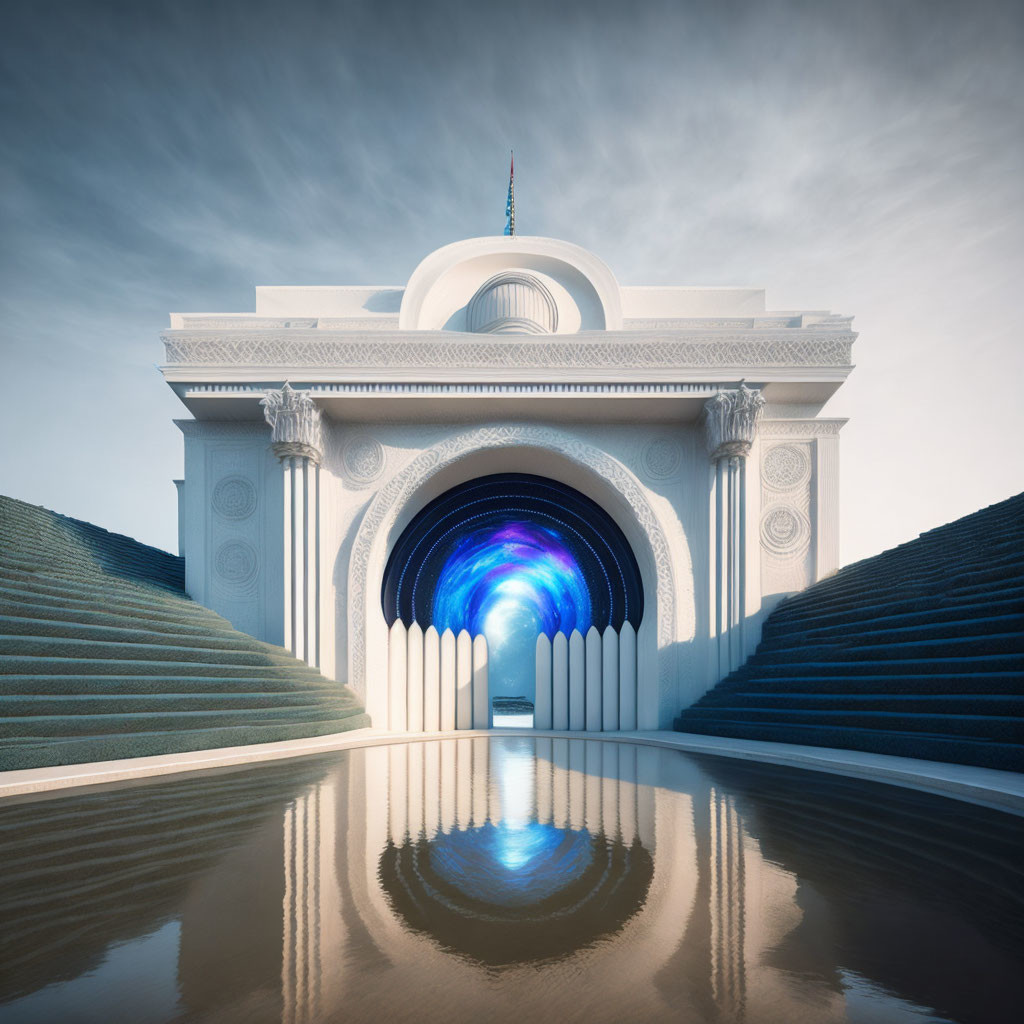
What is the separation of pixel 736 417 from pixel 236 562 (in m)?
7.72

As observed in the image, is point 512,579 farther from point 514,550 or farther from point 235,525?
point 235,525

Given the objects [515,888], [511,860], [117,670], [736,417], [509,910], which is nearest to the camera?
[509,910]

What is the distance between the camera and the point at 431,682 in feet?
28.8

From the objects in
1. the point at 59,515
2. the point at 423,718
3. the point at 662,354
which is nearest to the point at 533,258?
the point at 662,354

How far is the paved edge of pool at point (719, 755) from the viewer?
3787 millimetres

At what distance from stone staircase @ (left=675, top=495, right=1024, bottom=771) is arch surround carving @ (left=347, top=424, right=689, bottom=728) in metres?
1.16

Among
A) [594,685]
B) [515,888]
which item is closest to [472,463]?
[594,685]

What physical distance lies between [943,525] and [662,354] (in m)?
4.61

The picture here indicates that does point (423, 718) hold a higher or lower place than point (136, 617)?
lower

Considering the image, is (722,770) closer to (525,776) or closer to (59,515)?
(525,776)

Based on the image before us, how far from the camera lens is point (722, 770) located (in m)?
4.95

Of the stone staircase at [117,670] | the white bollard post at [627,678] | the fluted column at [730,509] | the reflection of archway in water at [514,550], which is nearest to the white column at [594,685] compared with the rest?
the white bollard post at [627,678]

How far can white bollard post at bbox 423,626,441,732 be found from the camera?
8.70 m

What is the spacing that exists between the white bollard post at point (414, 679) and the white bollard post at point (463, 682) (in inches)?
21.6
